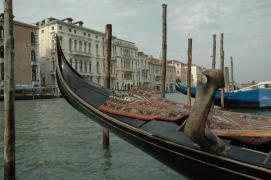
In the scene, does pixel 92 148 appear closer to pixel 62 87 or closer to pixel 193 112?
pixel 62 87

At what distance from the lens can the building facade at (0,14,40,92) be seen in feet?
73.5

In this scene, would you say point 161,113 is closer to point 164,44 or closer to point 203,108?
point 203,108

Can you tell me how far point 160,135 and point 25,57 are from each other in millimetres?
23009

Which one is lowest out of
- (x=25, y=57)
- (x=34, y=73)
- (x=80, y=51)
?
(x=34, y=73)

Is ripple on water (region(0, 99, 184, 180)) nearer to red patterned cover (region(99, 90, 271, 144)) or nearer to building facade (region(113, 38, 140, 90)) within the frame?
red patterned cover (region(99, 90, 271, 144))

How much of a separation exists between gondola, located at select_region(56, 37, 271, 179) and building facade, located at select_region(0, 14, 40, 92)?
67.0 feet

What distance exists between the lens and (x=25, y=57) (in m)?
23.2

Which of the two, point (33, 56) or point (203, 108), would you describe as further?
point (33, 56)

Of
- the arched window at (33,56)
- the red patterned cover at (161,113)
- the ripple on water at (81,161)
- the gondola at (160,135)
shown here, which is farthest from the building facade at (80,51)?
the red patterned cover at (161,113)

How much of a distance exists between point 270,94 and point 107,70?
909cm

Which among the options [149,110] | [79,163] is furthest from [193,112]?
[79,163]

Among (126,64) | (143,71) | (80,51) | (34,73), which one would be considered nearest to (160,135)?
(34,73)

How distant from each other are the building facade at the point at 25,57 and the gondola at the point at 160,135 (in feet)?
67.0

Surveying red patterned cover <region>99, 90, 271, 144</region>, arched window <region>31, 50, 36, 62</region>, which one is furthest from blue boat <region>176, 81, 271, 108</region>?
arched window <region>31, 50, 36, 62</region>
